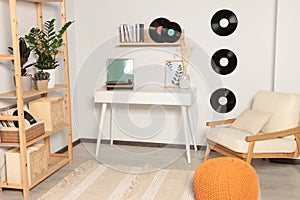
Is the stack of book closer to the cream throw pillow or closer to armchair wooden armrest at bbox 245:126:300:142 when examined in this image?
the cream throw pillow

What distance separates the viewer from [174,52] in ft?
13.5

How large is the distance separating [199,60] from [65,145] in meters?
1.80

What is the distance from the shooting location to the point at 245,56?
394 cm

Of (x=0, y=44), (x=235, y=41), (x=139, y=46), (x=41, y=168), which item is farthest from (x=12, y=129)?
(x=235, y=41)

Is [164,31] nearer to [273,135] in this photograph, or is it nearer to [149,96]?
[149,96]

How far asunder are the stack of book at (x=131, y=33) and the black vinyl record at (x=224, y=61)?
2.75 ft

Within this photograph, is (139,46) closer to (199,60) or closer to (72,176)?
(199,60)

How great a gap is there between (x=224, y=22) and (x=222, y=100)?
0.85 meters

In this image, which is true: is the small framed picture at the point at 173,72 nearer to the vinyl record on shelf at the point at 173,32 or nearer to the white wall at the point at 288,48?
the vinyl record on shelf at the point at 173,32

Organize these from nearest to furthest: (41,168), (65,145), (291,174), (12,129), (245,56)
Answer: (12,129) < (41,168) < (291,174) < (245,56) < (65,145)

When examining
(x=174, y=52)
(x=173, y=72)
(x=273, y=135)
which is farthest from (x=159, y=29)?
(x=273, y=135)

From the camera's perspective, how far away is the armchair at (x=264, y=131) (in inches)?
123

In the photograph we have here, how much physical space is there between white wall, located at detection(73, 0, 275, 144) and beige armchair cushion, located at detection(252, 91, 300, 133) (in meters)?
0.44

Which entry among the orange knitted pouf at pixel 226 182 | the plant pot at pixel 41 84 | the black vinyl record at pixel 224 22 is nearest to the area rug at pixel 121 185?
the orange knitted pouf at pixel 226 182
